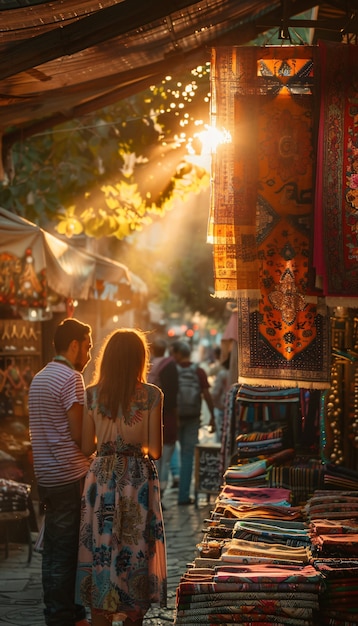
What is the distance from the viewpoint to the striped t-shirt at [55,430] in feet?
20.6

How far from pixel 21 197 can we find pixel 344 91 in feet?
27.6

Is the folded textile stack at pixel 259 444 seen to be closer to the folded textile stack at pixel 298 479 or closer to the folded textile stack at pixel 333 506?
the folded textile stack at pixel 298 479

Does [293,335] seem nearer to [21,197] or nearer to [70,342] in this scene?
[70,342]

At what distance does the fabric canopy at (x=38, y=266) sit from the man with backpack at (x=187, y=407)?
57.3 inches

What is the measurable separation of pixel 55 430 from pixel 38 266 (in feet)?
11.1

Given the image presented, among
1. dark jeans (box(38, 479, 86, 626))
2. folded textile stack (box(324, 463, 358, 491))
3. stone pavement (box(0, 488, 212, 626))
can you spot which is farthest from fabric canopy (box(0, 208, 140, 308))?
folded textile stack (box(324, 463, 358, 491))

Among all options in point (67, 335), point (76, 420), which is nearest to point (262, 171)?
point (67, 335)

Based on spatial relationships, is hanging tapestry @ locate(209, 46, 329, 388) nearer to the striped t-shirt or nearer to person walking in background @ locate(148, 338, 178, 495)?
the striped t-shirt

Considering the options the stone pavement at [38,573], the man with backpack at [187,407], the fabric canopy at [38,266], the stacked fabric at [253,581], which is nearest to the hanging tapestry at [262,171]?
the stacked fabric at [253,581]

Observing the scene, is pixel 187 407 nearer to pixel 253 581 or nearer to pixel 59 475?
pixel 59 475

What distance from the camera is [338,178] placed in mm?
5555

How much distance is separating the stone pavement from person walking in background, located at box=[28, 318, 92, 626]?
2.72ft

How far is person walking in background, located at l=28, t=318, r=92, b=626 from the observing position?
20.5 ft

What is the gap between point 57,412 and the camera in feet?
20.8
